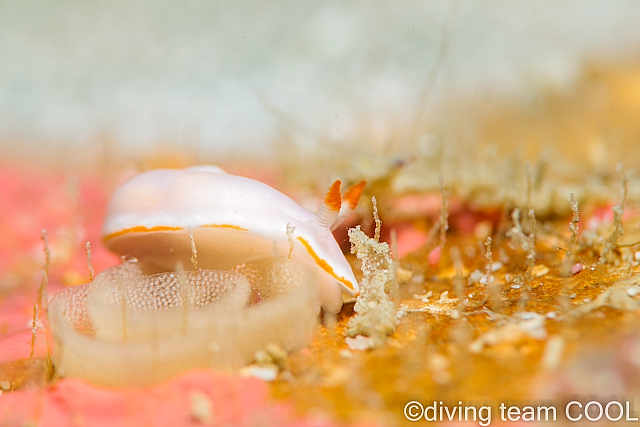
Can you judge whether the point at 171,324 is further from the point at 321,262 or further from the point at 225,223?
the point at 321,262

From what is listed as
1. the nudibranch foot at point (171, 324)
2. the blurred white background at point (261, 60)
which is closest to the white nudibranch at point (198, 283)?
the nudibranch foot at point (171, 324)

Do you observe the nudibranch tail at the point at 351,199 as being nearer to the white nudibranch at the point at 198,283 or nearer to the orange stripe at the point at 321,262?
the white nudibranch at the point at 198,283

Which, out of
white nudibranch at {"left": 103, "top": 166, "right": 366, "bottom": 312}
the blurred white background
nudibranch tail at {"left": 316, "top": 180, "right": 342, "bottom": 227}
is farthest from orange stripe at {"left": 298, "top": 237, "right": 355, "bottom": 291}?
the blurred white background

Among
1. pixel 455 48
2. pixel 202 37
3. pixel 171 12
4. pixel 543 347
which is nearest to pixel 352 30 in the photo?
pixel 455 48

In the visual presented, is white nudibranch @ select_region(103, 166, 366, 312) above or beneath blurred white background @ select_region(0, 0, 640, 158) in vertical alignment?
beneath

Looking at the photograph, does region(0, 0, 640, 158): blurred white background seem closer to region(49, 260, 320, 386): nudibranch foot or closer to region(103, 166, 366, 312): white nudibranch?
region(103, 166, 366, 312): white nudibranch

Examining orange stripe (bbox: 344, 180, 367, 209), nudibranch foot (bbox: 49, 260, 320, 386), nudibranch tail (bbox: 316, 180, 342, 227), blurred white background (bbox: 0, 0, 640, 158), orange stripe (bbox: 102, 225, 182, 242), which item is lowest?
nudibranch foot (bbox: 49, 260, 320, 386)

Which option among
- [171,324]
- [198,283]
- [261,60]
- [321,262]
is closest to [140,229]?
[198,283]
